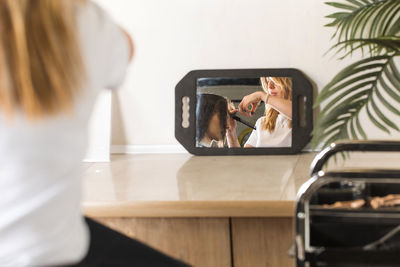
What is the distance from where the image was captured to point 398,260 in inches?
38.4

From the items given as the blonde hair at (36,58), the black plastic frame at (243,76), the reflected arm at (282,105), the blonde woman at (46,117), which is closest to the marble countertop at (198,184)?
the black plastic frame at (243,76)

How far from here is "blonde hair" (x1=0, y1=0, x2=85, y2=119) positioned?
0.69 m

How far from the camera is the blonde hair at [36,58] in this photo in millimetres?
688

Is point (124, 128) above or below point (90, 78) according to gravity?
below

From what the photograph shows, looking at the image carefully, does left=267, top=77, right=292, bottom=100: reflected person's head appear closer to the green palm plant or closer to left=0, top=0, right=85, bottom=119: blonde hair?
the green palm plant

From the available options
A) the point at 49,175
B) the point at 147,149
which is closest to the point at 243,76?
the point at 147,149

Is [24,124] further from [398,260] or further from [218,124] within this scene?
[218,124]

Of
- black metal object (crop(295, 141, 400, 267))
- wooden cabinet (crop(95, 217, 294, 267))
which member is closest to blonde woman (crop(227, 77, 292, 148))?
wooden cabinet (crop(95, 217, 294, 267))

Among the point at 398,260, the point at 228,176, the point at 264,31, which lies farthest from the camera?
the point at 264,31

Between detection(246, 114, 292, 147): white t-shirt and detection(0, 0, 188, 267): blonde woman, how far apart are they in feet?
4.23

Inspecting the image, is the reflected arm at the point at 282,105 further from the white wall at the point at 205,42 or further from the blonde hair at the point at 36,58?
the blonde hair at the point at 36,58

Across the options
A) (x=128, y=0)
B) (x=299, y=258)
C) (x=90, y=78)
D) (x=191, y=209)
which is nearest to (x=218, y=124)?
(x=128, y=0)

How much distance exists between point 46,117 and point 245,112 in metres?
1.38

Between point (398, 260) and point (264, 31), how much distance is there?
1200mm
